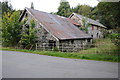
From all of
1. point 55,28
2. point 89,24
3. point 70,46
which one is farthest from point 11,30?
point 89,24

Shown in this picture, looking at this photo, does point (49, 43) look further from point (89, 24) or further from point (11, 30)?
point (89, 24)

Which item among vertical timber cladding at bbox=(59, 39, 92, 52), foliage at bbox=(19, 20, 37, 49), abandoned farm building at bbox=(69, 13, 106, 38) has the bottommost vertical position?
vertical timber cladding at bbox=(59, 39, 92, 52)

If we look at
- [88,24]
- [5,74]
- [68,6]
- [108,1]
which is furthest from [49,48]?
[68,6]

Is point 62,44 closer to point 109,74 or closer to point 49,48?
point 49,48

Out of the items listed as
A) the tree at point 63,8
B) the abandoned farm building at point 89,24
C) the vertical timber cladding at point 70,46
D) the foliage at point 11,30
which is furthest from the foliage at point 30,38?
the tree at point 63,8

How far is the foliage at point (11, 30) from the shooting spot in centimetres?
1724

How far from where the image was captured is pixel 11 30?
17312 mm

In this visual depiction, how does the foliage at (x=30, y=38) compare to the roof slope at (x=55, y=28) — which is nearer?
the foliage at (x=30, y=38)

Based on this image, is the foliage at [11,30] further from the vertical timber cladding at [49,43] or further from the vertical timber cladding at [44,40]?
the vertical timber cladding at [44,40]

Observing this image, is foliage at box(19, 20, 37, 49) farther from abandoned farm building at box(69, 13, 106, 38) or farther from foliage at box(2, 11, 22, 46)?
abandoned farm building at box(69, 13, 106, 38)

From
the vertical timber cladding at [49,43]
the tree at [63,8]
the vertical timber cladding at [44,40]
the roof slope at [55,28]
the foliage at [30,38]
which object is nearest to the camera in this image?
the vertical timber cladding at [49,43]

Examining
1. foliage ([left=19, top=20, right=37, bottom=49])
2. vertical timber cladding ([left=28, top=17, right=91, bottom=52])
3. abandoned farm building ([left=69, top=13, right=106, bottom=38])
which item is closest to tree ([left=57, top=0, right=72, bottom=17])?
abandoned farm building ([left=69, top=13, right=106, bottom=38])

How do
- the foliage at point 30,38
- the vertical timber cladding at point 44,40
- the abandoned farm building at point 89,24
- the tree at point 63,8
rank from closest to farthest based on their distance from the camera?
the foliage at point 30,38 → the vertical timber cladding at point 44,40 → the abandoned farm building at point 89,24 → the tree at point 63,8

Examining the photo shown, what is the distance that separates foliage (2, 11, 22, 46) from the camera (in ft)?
56.6
